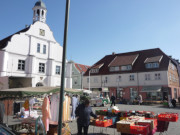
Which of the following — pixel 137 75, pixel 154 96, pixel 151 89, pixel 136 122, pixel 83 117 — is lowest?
pixel 154 96

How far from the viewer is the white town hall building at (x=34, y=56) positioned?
22.6 meters

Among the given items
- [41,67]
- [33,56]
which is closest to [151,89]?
[41,67]

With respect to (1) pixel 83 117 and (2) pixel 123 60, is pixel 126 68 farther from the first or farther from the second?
(1) pixel 83 117

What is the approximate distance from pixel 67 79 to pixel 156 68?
63.1 ft

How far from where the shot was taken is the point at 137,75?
37625mm

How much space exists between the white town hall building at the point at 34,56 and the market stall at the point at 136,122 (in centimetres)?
1475

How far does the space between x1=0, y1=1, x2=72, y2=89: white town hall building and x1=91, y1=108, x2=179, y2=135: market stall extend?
48.4ft

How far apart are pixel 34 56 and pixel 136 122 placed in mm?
21872

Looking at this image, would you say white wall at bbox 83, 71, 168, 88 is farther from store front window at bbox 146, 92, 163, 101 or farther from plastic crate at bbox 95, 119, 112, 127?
plastic crate at bbox 95, 119, 112, 127

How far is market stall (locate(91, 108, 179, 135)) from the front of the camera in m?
6.20

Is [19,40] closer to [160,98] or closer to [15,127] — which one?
[15,127]

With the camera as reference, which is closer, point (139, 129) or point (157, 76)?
point (139, 129)

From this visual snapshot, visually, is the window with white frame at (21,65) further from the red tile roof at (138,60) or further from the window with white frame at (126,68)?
the window with white frame at (126,68)

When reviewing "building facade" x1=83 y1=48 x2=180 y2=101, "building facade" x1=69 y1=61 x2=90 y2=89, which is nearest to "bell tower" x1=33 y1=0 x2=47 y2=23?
"building facade" x1=83 y1=48 x2=180 y2=101
